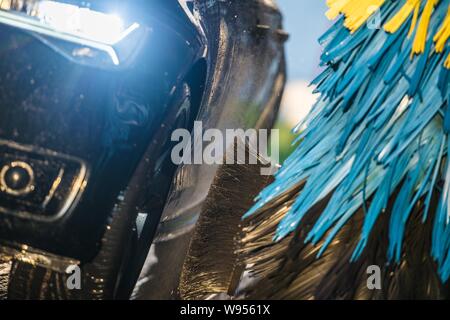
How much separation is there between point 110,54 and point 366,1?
342 millimetres

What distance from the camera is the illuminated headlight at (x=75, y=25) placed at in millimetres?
839

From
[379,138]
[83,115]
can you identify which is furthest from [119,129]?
[379,138]

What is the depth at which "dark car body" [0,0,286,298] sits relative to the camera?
85 cm

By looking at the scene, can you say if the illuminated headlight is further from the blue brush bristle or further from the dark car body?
the blue brush bristle

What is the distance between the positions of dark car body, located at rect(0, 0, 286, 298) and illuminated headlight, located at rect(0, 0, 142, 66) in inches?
0.5

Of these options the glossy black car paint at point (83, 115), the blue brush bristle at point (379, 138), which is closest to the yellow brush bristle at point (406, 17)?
the blue brush bristle at point (379, 138)

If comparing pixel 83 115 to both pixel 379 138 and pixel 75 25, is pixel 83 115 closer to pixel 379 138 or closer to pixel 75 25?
pixel 75 25

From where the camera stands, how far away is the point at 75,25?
2.77ft

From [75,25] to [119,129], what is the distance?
15cm

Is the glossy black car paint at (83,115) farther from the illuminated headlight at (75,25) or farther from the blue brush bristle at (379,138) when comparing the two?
the blue brush bristle at (379,138)

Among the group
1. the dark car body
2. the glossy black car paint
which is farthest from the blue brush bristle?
the glossy black car paint
